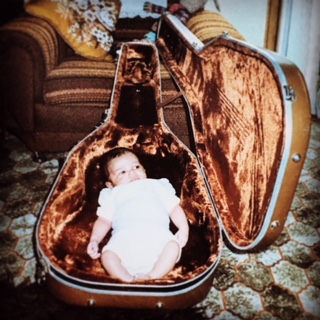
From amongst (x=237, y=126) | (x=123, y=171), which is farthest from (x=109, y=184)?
(x=237, y=126)

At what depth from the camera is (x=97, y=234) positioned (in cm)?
105

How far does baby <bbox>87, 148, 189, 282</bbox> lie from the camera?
91cm

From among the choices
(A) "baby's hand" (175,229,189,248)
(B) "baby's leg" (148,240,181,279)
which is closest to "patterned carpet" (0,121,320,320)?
(B) "baby's leg" (148,240,181,279)

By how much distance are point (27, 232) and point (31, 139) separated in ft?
1.76

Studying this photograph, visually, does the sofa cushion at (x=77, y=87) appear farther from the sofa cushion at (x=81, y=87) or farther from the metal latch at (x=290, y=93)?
the metal latch at (x=290, y=93)

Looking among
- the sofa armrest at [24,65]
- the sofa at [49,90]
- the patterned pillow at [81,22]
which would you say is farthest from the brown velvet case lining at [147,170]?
the sofa armrest at [24,65]

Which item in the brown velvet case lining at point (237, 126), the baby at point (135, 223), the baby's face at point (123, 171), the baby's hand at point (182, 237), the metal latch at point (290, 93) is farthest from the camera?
the baby's face at point (123, 171)

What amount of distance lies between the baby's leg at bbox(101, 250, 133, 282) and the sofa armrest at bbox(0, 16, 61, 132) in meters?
0.93

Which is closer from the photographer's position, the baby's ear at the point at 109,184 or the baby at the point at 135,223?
the baby at the point at 135,223

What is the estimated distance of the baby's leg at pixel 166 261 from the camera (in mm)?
881

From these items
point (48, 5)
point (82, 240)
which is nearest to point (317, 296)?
point (82, 240)

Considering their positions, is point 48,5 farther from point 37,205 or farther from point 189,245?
point 189,245

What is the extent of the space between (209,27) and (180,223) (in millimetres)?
1100

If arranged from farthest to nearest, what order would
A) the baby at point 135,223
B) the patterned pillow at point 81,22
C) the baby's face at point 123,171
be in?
→ the patterned pillow at point 81,22
the baby's face at point 123,171
the baby at point 135,223
